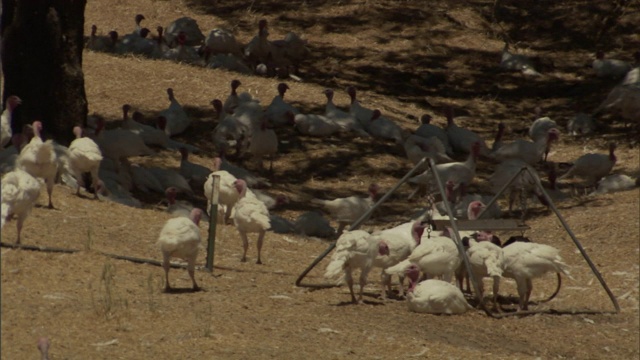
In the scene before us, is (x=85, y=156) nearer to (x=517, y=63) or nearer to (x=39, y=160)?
(x=39, y=160)

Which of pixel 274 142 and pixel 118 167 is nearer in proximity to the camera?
pixel 118 167

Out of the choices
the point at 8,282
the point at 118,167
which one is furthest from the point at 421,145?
the point at 8,282

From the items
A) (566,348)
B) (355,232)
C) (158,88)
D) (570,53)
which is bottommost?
(566,348)

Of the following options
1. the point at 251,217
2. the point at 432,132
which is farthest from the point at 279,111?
the point at 251,217

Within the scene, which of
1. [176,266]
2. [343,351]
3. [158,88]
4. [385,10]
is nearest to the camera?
[343,351]

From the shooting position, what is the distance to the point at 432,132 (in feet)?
53.5

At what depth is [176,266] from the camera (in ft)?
30.9

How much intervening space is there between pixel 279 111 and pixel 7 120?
527 centimetres

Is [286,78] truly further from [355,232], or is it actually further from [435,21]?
[355,232]

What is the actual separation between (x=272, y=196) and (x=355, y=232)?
5.69 metres

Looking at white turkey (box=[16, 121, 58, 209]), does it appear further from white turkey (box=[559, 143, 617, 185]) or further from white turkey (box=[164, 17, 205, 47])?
white turkey (box=[164, 17, 205, 47])

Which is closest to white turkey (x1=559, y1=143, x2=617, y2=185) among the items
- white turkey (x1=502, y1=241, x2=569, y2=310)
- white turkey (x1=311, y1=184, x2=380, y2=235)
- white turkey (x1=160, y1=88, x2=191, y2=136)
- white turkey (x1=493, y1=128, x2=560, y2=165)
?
white turkey (x1=493, y1=128, x2=560, y2=165)

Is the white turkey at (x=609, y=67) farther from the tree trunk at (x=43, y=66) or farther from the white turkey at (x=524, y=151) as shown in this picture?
the tree trunk at (x=43, y=66)

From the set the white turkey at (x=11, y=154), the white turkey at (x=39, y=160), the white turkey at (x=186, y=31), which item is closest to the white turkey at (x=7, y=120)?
the white turkey at (x=11, y=154)
